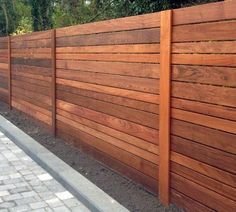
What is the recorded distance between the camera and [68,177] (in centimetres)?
514

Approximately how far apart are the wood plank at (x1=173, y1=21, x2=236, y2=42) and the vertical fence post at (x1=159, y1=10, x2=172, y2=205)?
12cm

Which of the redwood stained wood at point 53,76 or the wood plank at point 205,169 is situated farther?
the redwood stained wood at point 53,76

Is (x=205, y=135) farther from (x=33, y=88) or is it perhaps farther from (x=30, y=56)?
(x=30, y=56)

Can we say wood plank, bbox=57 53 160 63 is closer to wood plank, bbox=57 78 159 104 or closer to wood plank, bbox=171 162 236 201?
wood plank, bbox=57 78 159 104

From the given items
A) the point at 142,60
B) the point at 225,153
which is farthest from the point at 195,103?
the point at 142,60

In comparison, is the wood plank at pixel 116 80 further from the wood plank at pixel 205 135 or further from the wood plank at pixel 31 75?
the wood plank at pixel 31 75

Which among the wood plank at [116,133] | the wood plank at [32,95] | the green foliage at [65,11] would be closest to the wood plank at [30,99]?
the wood plank at [32,95]

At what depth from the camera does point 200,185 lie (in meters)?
3.59

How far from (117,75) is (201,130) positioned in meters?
1.69

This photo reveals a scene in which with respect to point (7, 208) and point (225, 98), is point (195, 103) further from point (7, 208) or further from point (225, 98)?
point (7, 208)

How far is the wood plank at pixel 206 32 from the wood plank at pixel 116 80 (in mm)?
563

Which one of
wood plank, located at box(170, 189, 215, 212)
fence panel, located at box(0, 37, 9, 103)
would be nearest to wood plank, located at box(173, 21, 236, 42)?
wood plank, located at box(170, 189, 215, 212)

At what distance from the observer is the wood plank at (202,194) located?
331cm

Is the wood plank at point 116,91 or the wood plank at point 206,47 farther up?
the wood plank at point 206,47
